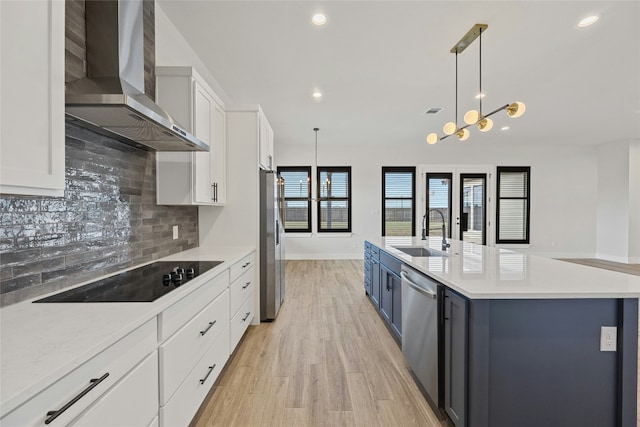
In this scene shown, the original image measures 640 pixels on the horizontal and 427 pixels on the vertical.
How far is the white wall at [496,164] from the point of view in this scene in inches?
293

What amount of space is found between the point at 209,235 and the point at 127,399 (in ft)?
7.39

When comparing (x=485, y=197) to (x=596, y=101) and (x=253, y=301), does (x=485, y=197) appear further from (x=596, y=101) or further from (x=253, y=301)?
(x=253, y=301)

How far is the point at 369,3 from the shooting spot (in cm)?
234

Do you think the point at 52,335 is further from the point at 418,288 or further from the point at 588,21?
the point at 588,21

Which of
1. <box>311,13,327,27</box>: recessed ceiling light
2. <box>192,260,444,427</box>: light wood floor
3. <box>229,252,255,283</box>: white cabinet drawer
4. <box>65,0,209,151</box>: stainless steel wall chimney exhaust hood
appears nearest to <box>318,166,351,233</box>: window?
<box>192,260,444,427</box>: light wood floor

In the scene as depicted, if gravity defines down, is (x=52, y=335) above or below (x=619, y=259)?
above

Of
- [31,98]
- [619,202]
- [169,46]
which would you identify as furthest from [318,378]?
[619,202]

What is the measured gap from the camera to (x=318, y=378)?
2.21 metres

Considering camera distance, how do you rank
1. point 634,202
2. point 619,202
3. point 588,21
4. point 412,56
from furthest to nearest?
1. point 619,202
2. point 634,202
3. point 412,56
4. point 588,21

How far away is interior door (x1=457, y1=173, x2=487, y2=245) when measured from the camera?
7580mm

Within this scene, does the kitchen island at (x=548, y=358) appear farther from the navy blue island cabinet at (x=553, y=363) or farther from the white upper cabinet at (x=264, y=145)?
the white upper cabinet at (x=264, y=145)

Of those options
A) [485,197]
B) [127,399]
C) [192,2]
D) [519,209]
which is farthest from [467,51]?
[519,209]

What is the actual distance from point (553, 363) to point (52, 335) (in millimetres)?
2147

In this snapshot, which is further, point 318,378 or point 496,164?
point 496,164
